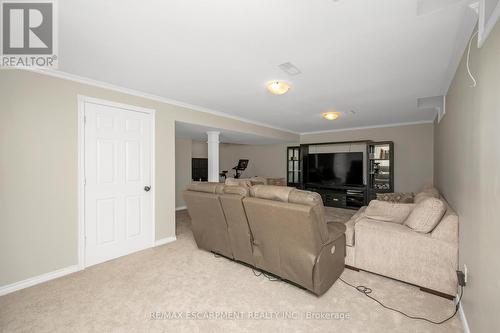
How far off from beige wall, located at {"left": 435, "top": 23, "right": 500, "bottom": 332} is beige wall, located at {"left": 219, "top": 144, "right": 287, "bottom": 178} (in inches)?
233

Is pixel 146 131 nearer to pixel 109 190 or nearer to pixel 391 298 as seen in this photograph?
pixel 109 190

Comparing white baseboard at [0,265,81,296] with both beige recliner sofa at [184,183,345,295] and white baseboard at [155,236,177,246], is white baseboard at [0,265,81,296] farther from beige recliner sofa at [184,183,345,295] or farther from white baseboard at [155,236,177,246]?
beige recliner sofa at [184,183,345,295]

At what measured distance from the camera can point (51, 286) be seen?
2.22 metres

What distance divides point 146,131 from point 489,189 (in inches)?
145

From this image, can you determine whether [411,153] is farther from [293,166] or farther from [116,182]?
[116,182]

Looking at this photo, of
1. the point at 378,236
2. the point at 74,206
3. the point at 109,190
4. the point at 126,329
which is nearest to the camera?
the point at 126,329

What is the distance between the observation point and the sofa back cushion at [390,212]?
262 centimetres

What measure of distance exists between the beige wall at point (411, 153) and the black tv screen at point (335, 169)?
0.84m

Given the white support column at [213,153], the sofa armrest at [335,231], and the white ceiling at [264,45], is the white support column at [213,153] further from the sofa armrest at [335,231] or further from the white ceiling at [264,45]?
the sofa armrest at [335,231]

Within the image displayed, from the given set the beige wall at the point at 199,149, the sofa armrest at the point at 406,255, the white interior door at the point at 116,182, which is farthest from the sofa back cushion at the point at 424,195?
the beige wall at the point at 199,149

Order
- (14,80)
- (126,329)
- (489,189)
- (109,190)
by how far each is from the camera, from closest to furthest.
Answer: (489,189) → (126,329) → (14,80) → (109,190)

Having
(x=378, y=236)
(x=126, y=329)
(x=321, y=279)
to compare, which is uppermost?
(x=378, y=236)

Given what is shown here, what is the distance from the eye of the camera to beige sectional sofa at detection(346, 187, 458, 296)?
2.01 metres

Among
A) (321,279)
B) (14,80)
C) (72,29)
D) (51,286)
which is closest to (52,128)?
(14,80)
